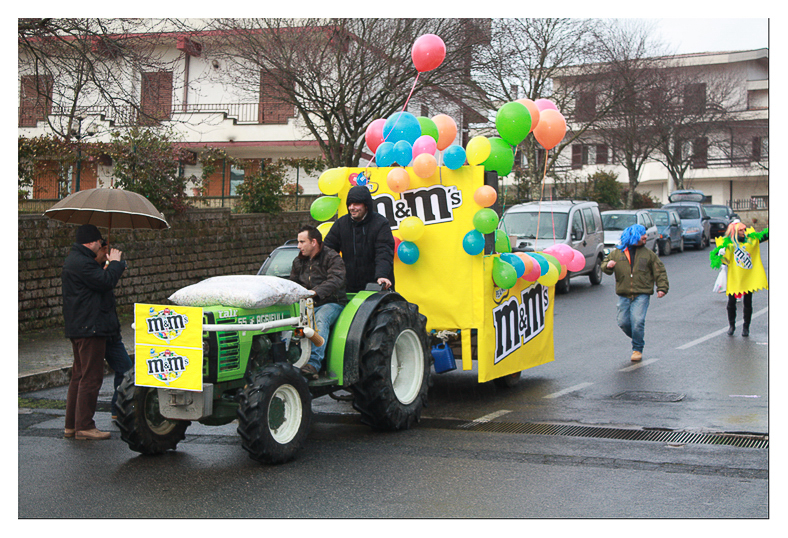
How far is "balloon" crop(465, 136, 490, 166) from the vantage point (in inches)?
331

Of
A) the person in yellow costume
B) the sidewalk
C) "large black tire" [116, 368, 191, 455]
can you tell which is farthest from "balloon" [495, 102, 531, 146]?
the person in yellow costume

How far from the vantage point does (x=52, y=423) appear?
796 cm

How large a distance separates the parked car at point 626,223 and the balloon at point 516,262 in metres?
18.2

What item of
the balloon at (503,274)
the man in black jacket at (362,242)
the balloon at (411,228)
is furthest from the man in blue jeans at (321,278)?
the balloon at (503,274)

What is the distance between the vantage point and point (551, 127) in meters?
9.07

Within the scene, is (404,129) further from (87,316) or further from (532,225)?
(532,225)

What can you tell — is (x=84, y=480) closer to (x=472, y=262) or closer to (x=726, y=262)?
(x=472, y=262)

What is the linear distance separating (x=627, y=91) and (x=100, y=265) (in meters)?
30.4

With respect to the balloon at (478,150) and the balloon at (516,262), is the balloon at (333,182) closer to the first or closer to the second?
the balloon at (478,150)

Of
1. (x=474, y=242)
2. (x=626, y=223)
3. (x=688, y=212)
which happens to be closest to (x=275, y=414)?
(x=474, y=242)

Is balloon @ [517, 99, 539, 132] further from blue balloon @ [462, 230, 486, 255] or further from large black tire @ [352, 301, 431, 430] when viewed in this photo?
large black tire @ [352, 301, 431, 430]

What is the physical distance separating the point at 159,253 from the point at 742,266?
1057 centimetres

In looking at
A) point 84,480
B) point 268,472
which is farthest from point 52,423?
point 268,472

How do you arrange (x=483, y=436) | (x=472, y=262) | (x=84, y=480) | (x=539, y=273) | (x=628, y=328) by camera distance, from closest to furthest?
(x=84, y=480)
(x=483, y=436)
(x=472, y=262)
(x=539, y=273)
(x=628, y=328)
